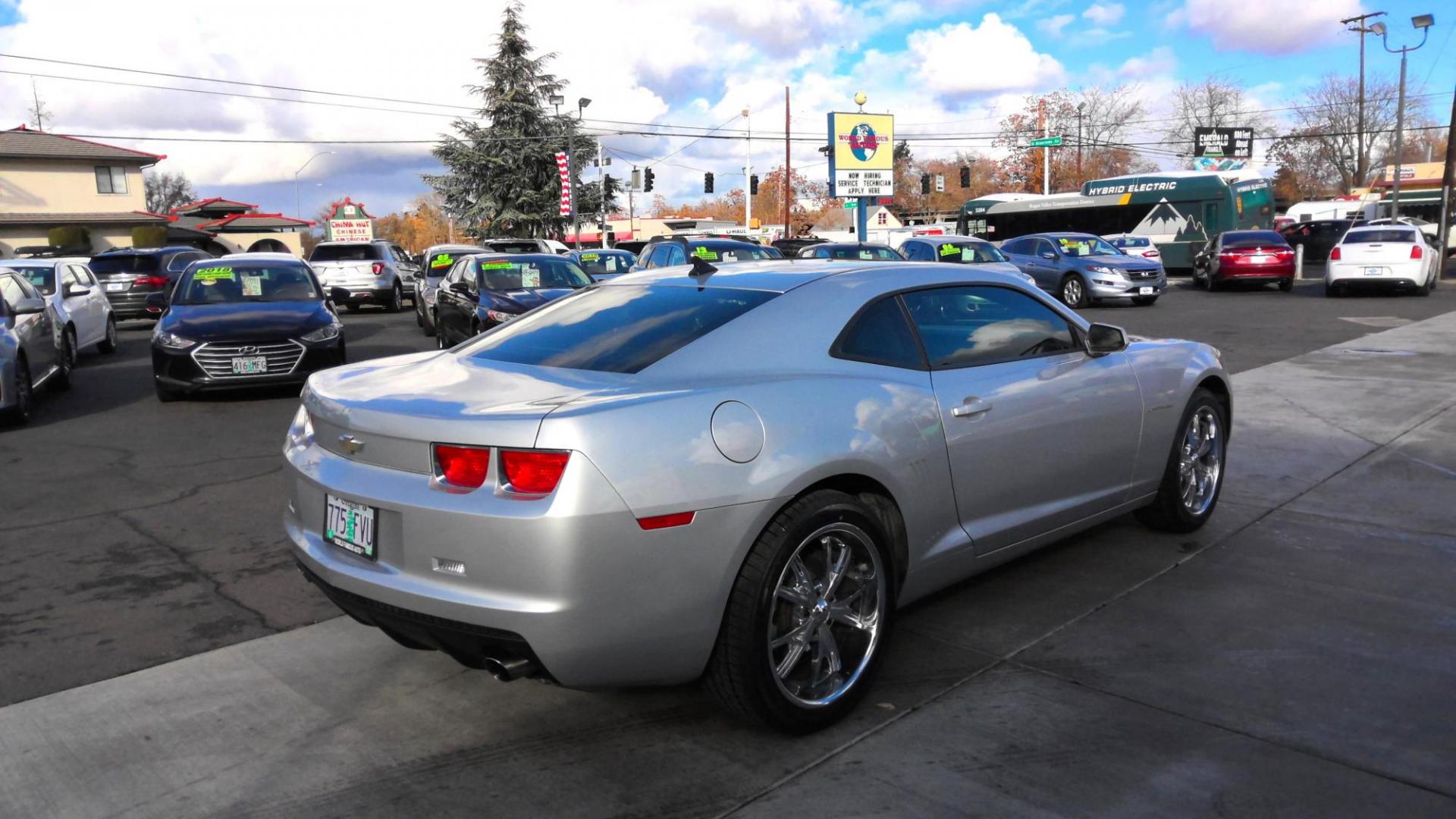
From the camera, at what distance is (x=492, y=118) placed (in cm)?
5072

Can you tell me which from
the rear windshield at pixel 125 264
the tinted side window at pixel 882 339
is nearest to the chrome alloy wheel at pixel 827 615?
the tinted side window at pixel 882 339

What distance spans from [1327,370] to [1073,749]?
32.6 feet

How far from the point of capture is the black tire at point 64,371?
1157 cm

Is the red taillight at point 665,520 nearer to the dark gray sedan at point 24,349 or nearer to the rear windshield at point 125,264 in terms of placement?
the dark gray sedan at point 24,349

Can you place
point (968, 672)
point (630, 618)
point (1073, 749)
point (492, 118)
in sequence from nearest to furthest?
point (630, 618) → point (1073, 749) → point (968, 672) → point (492, 118)

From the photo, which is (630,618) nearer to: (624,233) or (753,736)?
(753,736)

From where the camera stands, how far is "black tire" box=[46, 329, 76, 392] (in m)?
11.6

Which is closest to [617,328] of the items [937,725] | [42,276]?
[937,725]

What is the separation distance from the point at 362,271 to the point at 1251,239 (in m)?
20.8

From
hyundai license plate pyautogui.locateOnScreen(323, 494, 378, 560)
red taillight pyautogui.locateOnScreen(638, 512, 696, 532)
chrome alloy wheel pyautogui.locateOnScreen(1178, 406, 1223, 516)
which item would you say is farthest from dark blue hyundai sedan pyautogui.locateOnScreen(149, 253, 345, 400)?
red taillight pyautogui.locateOnScreen(638, 512, 696, 532)

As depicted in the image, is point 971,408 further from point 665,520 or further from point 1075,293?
point 1075,293

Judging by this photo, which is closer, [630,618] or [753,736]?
[630,618]

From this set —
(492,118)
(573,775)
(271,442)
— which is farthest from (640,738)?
(492,118)

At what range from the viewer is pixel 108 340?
15.7 m
